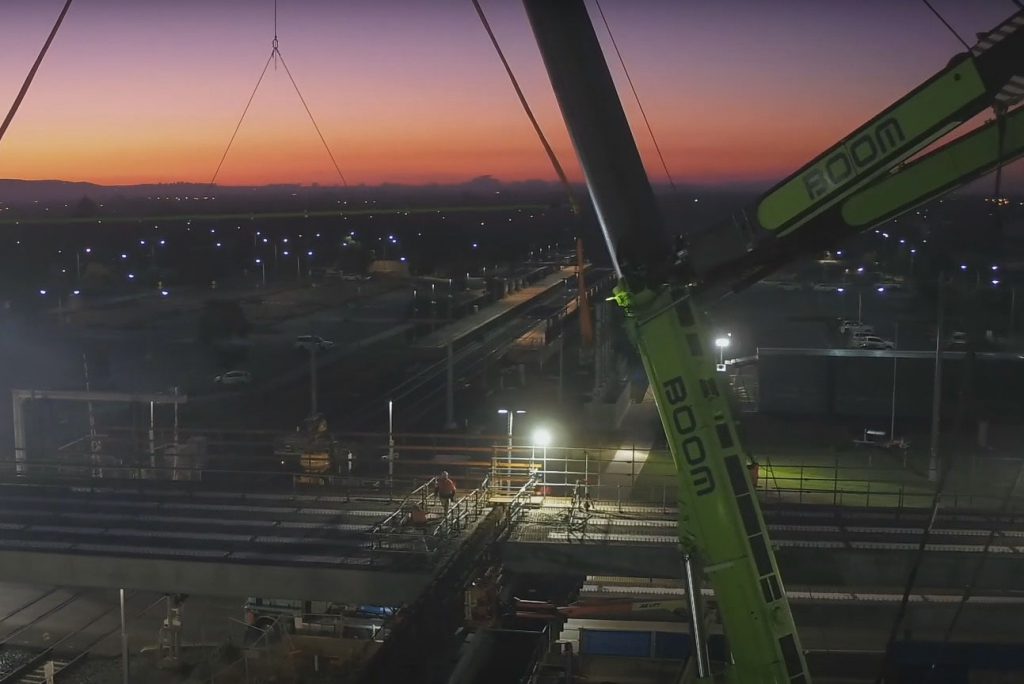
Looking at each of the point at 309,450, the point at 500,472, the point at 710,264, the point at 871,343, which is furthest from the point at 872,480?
the point at 871,343

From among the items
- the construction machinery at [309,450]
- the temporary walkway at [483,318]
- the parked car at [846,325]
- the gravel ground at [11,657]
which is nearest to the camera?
the gravel ground at [11,657]

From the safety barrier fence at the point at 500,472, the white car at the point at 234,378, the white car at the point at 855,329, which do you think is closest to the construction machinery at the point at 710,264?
the safety barrier fence at the point at 500,472

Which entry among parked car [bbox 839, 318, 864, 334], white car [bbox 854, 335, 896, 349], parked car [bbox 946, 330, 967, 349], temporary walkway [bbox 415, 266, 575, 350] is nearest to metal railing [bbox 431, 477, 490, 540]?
temporary walkway [bbox 415, 266, 575, 350]

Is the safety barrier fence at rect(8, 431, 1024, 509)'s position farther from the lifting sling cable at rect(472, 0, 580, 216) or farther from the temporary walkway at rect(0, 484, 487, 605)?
the lifting sling cable at rect(472, 0, 580, 216)

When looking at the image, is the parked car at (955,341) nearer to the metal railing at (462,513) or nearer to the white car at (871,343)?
the white car at (871,343)

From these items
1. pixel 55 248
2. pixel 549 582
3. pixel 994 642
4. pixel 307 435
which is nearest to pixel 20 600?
pixel 307 435

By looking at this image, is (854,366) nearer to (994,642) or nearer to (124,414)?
(994,642)

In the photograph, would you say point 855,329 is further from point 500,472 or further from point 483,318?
point 500,472
